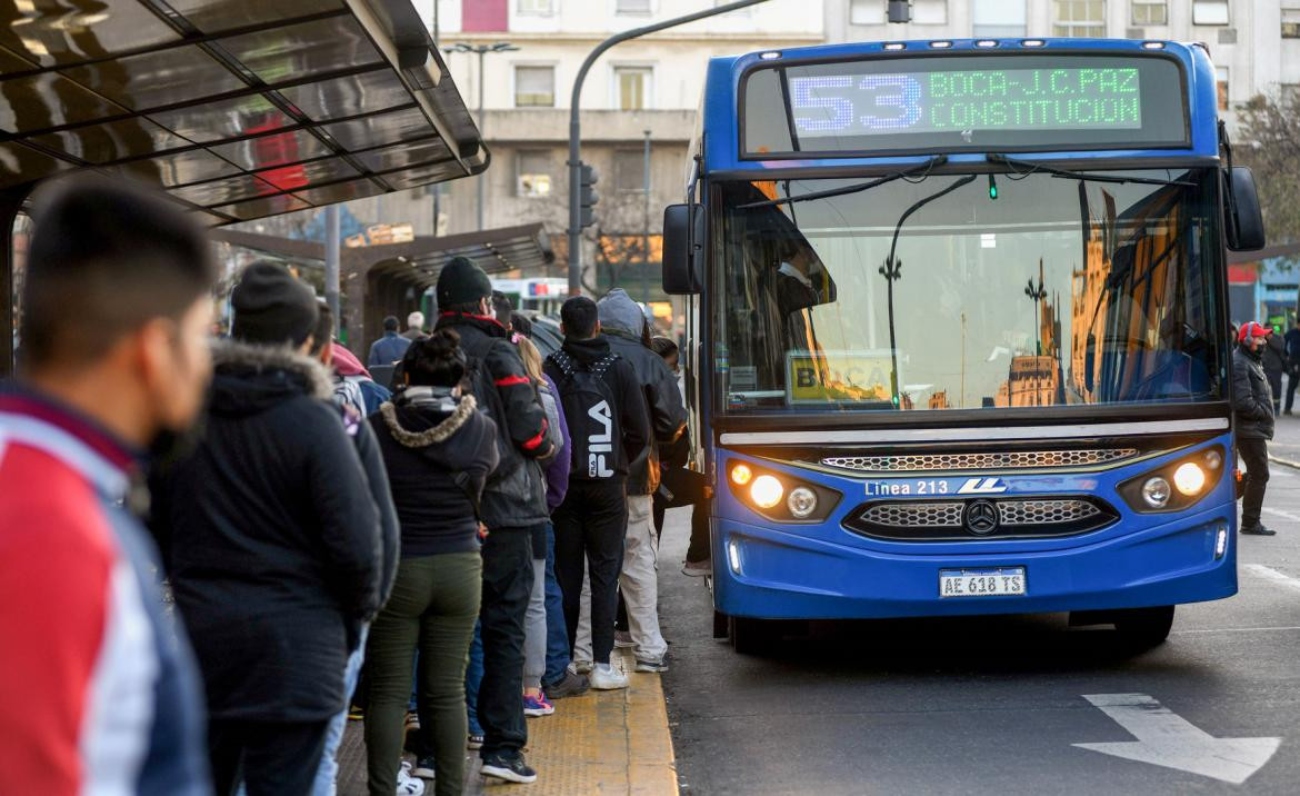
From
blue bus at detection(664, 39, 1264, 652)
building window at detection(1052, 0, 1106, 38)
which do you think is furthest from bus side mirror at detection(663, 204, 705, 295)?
building window at detection(1052, 0, 1106, 38)

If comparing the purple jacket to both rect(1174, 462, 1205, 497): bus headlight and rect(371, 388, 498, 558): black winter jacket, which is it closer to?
rect(371, 388, 498, 558): black winter jacket

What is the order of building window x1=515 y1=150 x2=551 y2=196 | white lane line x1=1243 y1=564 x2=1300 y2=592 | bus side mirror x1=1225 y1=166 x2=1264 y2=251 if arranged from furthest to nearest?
building window x1=515 y1=150 x2=551 y2=196 → white lane line x1=1243 y1=564 x2=1300 y2=592 → bus side mirror x1=1225 y1=166 x2=1264 y2=251

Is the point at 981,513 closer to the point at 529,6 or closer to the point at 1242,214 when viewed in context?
the point at 1242,214

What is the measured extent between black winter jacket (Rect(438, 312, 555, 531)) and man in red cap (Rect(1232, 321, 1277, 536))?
956 cm

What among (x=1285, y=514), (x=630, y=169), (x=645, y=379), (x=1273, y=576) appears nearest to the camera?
(x=645, y=379)

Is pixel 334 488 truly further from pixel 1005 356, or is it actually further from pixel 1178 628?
pixel 1178 628

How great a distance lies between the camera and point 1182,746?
6.95m

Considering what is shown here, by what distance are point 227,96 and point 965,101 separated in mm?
3523

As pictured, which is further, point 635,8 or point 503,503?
point 635,8

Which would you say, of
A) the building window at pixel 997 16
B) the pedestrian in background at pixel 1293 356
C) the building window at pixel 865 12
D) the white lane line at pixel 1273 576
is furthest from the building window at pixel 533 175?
the white lane line at pixel 1273 576

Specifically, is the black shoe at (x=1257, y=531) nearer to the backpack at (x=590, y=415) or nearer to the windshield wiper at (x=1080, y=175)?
the windshield wiper at (x=1080, y=175)

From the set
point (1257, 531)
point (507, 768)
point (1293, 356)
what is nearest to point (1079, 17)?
point (1293, 356)

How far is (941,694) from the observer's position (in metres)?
8.21

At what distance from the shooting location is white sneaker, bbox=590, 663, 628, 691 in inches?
324
